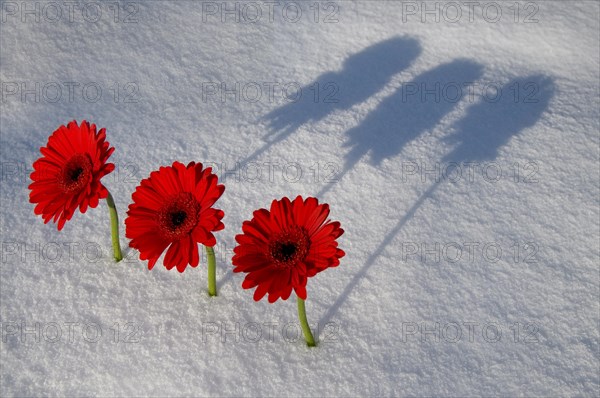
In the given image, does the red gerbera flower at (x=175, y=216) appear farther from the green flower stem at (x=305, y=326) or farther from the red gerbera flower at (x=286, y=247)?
the green flower stem at (x=305, y=326)

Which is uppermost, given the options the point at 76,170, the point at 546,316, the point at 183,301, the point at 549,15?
the point at 76,170

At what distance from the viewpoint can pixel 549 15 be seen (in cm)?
267

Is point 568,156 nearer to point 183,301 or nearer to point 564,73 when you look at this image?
point 564,73

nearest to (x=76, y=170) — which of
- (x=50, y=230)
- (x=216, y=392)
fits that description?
(x=50, y=230)

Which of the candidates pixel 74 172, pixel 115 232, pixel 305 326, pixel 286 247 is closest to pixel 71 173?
pixel 74 172

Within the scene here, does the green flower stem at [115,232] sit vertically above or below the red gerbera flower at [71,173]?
below

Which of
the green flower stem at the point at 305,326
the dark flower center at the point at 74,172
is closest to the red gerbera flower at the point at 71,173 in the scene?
the dark flower center at the point at 74,172

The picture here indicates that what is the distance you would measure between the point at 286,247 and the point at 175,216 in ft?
0.86

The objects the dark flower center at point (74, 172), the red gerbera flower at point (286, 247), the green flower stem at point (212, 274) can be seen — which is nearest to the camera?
the red gerbera flower at point (286, 247)

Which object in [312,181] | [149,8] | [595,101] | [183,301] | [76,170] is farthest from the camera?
[149,8]

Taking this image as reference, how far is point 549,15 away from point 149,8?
61.8 inches

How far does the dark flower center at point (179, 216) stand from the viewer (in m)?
1.51

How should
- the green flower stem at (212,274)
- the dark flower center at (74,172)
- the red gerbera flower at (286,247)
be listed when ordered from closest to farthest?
the red gerbera flower at (286,247) < the dark flower center at (74,172) < the green flower stem at (212,274)

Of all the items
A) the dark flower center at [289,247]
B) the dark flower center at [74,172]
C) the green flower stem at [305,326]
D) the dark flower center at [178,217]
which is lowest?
the green flower stem at [305,326]
